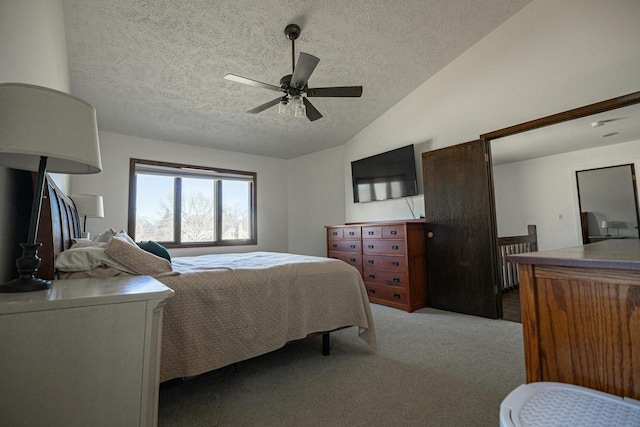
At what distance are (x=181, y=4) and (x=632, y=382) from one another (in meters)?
3.39

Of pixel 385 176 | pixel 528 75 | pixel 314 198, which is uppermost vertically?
pixel 528 75

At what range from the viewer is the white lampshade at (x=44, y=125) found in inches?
32.3

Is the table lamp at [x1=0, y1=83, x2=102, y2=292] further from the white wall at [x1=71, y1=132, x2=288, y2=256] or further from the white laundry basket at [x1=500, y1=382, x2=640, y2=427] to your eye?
the white wall at [x1=71, y1=132, x2=288, y2=256]

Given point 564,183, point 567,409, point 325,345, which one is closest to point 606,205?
point 564,183

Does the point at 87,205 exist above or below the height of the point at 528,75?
below

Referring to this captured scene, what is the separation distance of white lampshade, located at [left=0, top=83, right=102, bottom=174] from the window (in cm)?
351

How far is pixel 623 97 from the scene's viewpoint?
7.53ft

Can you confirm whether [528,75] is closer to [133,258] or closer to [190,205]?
Answer: [133,258]

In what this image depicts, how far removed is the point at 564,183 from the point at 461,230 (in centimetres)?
272

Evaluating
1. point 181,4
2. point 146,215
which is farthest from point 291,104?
point 146,215

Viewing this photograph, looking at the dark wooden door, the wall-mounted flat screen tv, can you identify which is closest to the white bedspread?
the dark wooden door

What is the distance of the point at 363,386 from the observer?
5.46 ft

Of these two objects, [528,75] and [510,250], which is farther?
[510,250]

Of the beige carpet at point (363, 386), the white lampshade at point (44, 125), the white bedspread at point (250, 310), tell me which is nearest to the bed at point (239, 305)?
the white bedspread at point (250, 310)
